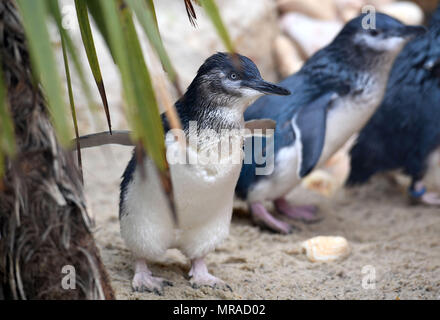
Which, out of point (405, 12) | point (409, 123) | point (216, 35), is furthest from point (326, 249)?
point (405, 12)

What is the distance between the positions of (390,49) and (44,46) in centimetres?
227

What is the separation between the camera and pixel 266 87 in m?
1.83

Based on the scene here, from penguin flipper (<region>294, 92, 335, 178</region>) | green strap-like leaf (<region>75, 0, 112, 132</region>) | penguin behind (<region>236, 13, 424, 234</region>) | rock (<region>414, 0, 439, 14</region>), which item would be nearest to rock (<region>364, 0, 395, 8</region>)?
rock (<region>414, 0, 439, 14</region>)

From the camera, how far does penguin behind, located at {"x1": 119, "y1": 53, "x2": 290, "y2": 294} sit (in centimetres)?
185

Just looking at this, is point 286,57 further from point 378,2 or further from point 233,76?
point 233,76

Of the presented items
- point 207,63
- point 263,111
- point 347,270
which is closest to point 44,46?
point 207,63

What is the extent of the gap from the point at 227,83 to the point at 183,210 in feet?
1.40

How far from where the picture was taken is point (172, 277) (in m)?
2.22

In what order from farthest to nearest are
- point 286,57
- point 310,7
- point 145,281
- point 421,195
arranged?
point 310,7 < point 286,57 < point 421,195 < point 145,281

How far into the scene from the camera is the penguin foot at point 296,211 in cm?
327

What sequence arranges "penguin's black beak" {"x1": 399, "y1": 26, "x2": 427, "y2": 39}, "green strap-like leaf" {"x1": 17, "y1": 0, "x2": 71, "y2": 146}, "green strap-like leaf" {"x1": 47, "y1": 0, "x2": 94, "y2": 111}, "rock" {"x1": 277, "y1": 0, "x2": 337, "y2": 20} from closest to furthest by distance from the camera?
"green strap-like leaf" {"x1": 17, "y1": 0, "x2": 71, "y2": 146}
"green strap-like leaf" {"x1": 47, "y1": 0, "x2": 94, "y2": 111}
"penguin's black beak" {"x1": 399, "y1": 26, "x2": 427, "y2": 39}
"rock" {"x1": 277, "y1": 0, "x2": 337, "y2": 20}

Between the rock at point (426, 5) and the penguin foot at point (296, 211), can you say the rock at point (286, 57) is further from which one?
the penguin foot at point (296, 211)

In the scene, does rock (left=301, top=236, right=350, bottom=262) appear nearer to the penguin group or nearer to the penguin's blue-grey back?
the penguin group

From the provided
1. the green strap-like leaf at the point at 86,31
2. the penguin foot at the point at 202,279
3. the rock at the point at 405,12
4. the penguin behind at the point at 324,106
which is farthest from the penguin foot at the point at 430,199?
the green strap-like leaf at the point at 86,31
